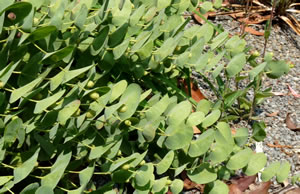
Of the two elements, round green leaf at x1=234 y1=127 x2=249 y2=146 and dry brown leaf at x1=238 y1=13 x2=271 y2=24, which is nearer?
round green leaf at x1=234 y1=127 x2=249 y2=146

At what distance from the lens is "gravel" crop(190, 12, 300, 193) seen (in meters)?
2.28

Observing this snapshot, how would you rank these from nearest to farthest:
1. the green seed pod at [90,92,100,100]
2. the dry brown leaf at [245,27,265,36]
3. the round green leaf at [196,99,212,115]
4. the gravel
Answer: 1. the green seed pod at [90,92,100,100]
2. the round green leaf at [196,99,212,115]
3. the gravel
4. the dry brown leaf at [245,27,265,36]

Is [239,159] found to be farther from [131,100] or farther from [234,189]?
[131,100]

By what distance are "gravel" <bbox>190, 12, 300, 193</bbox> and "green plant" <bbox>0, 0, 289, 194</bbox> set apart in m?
0.32

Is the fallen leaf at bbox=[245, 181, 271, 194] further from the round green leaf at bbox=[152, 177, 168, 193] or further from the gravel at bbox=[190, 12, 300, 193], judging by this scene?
the round green leaf at bbox=[152, 177, 168, 193]

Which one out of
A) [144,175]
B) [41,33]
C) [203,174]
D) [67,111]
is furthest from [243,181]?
[41,33]

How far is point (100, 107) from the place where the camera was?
1639mm

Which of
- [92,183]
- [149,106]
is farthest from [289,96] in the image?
[92,183]

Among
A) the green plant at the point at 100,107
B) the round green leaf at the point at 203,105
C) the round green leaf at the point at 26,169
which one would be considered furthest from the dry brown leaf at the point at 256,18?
the round green leaf at the point at 26,169

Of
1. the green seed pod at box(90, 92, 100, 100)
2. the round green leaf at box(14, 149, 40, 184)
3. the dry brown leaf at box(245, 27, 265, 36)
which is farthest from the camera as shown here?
the dry brown leaf at box(245, 27, 265, 36)

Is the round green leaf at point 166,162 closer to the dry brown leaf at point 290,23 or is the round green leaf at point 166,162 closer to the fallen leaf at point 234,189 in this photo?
the fallen leaf at point 234,189

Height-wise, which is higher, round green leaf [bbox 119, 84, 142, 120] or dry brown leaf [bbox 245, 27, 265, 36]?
round green leaf [bbox 119, 84, 142, 120]

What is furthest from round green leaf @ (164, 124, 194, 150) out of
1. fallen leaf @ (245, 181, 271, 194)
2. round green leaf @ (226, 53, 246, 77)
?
fallen leaf @ (245, 181, 271, 194)

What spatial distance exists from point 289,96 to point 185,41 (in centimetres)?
74
